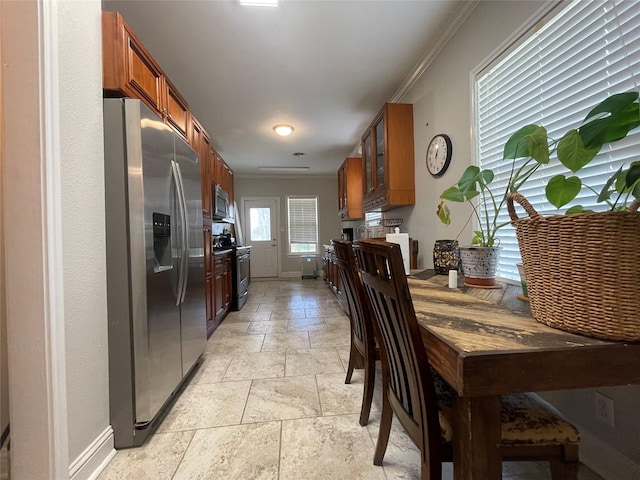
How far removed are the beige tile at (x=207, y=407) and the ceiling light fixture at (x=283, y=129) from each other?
329cm

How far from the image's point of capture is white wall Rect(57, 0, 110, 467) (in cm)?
109

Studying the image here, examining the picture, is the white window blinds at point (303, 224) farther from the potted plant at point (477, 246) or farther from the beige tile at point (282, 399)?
the potted plant at point (477, 246)

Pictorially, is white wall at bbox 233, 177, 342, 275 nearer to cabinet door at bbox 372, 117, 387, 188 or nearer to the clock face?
cabinet door at bbox 372, 117, 387, 188

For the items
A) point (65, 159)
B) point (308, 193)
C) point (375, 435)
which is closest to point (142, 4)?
point (65, 159)

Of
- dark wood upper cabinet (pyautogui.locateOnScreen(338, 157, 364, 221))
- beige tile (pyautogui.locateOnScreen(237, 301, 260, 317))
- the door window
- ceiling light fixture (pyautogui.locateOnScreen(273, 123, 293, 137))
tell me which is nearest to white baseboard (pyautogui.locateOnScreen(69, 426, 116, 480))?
beige tile (pyautogui.locateOnScreen(237, 301, 260, 317))

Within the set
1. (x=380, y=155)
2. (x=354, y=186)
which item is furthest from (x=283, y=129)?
(x=380, y=155)

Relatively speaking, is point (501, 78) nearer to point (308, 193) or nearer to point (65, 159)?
point (65, 159)

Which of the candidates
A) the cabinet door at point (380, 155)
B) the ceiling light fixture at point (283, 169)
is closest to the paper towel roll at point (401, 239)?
the cabinet door at point (380, 155)

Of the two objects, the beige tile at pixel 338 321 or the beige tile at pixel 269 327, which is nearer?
the beige tile at pixel 269 327

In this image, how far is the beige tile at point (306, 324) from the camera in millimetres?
3100

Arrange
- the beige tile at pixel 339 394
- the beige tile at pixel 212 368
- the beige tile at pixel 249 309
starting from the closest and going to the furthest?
the beige tile at pixel 339 394 < the beige tile at pixel 212 368 < the beige tile at pixel 249 309

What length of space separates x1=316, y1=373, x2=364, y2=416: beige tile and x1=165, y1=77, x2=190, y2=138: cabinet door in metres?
2.29

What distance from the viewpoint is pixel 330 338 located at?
277 centimetres

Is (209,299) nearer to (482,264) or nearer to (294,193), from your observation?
(482,264)
